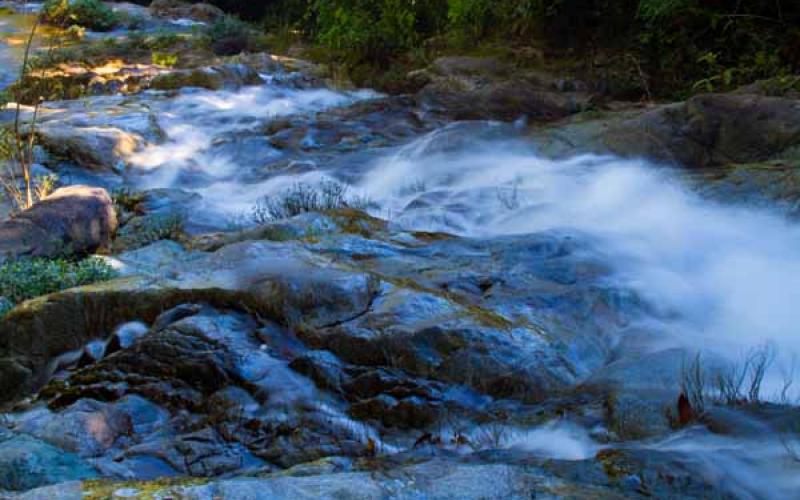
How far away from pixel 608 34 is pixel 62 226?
332 inches

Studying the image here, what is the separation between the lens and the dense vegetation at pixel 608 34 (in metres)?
10.3

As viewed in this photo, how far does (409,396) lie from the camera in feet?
13.4

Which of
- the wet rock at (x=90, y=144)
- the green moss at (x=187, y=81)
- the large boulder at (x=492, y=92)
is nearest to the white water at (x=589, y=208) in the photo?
the wet rock at (x=90, y=144)

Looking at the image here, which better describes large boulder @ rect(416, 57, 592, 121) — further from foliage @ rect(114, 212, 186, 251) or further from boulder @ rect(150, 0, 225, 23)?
boulder @ rect(150, 0, 225, 23)

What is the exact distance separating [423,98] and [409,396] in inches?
338

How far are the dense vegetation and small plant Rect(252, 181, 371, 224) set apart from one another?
186 inches

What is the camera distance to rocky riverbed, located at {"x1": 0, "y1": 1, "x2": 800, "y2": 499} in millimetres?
3090

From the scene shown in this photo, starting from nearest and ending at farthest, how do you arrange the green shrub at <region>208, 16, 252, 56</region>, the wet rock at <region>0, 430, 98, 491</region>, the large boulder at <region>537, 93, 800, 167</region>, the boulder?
the wet rock at <region>0, 430, 98, 491</region> → the large boulder at <region>537, 93, 800, 167</region> → the green shrub at <region>208, 16, 252, 56</region> → the boulder

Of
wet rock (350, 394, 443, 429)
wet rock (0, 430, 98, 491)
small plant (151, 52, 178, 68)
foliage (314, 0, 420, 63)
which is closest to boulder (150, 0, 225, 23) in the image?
small plant (151, 52, 178, 68)

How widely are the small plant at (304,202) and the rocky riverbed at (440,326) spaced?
0.06m

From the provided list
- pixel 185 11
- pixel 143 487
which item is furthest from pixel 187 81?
pixel 143 487

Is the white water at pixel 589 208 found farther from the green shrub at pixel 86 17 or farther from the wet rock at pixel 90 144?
the green shrub at pixel 86 17

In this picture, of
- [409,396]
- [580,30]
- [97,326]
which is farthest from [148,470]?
[580,30]

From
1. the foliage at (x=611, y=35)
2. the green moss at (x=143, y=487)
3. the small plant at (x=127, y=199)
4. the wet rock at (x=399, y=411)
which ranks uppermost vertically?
the foliage at (x=611, y=35)
